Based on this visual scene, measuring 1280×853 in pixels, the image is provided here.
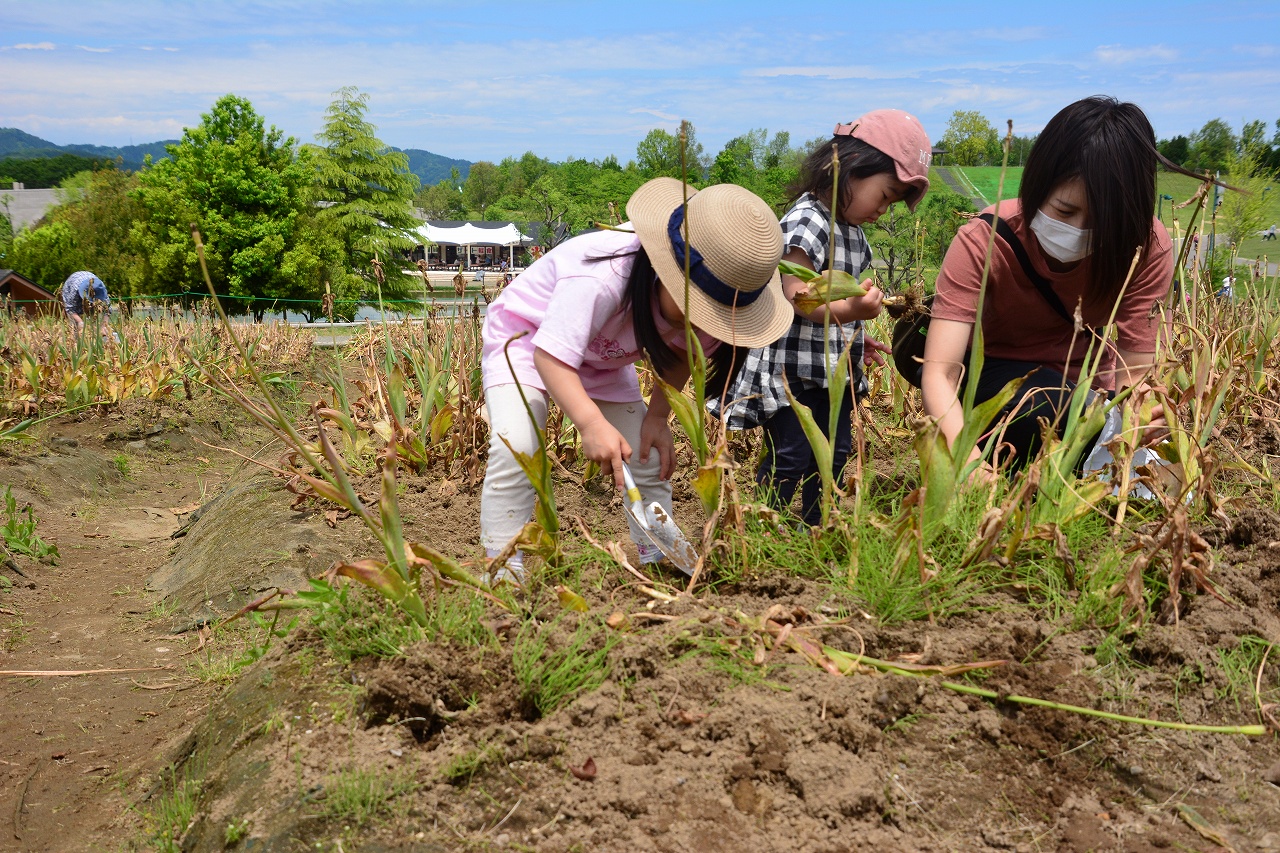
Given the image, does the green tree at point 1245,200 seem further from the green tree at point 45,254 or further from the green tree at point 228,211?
the green tree at point 45,254

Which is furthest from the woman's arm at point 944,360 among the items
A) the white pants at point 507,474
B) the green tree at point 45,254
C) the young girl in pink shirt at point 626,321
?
the green tree at point 45,254

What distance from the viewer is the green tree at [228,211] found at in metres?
34.4

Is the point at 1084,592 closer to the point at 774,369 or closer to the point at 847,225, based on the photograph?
the point at 774,369

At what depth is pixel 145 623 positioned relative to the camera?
3.49 m

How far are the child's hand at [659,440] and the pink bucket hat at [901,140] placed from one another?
1.12 meters

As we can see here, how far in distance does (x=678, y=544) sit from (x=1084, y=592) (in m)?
0.84

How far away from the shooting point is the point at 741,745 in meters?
1.52

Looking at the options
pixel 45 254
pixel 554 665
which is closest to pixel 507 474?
pixel 554 665

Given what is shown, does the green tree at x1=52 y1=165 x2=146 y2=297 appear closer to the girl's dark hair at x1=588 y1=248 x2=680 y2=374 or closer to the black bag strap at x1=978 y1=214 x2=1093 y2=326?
the girl's dark hair at x1=588 y1=248 x2=680 y2=374

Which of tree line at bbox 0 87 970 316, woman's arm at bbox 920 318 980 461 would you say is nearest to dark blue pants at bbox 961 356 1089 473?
woman's arm at bbox 920 318 980 461

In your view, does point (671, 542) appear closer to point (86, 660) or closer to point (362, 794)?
point (362, 794)

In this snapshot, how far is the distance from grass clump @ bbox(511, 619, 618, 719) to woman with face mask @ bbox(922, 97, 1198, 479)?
114 centimetres

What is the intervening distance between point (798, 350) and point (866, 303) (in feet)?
1.52

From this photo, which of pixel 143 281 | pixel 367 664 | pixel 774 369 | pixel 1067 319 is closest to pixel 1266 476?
pixel 1067 319
